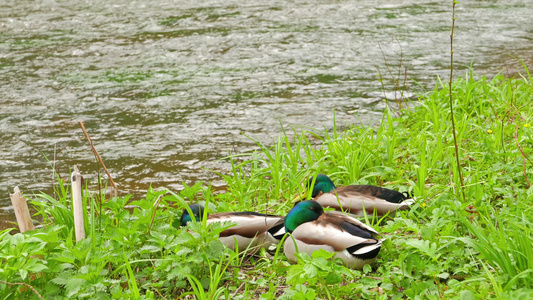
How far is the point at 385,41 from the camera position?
333 inches

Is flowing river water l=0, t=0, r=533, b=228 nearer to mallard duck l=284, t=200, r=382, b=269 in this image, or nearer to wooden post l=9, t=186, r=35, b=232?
wooden post l=9, t=186, r=35, b=232

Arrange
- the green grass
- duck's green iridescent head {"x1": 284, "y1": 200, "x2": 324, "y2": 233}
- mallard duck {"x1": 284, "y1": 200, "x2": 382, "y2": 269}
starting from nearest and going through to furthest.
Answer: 1. the green grass
2. mallard duck {"x1": 284, "y1": 200, "x2": 382, "y2": 269}
3. duck's green iridescent head {"x1": 284, "y1": 200, "x2": 324, "y2": 233}

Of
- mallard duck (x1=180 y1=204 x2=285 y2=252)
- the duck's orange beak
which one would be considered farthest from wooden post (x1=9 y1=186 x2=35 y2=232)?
the duck's orange beak

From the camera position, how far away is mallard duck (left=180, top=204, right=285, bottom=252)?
298cm

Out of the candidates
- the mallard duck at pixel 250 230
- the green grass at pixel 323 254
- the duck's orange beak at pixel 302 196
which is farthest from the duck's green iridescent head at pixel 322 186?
the mallard duck at pixel 250 230

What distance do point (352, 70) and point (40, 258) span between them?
533 centimetres

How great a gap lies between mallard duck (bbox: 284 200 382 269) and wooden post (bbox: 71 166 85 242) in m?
0.94

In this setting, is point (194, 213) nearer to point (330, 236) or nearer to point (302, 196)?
point (302, 196)

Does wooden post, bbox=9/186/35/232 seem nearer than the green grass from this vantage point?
No

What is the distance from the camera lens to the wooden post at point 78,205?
2.70 metres

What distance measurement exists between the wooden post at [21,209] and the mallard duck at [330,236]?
118 cm

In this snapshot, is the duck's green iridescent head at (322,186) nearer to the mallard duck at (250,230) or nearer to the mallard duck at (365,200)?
the mallard duck at (365,200)

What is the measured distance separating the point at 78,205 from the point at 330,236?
1117mm

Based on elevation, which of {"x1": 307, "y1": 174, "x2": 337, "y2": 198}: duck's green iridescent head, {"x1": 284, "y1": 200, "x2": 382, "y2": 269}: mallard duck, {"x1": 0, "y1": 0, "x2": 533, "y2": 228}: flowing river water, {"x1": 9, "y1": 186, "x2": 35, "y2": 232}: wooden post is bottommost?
{"x1": 0, "y1": 0, "x2": 533, "y2": 228}: flowing river water
